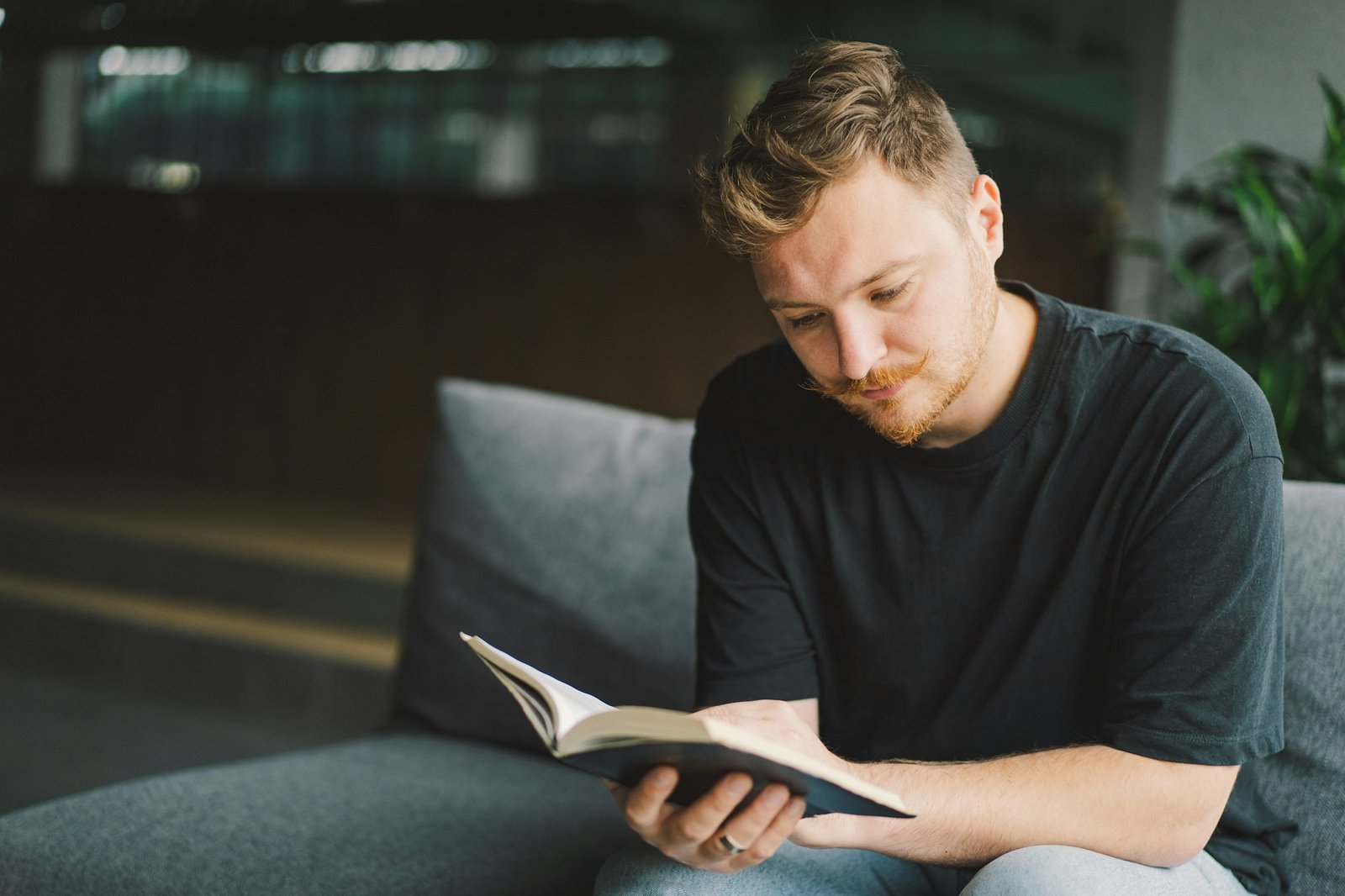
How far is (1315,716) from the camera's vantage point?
1.31 meters

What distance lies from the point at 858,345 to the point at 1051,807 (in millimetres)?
428

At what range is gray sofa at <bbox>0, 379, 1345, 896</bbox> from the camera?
134 cm

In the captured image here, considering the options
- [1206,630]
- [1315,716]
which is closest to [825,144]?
[1206,630]

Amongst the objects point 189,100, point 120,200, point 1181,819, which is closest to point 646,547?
point 1181,819

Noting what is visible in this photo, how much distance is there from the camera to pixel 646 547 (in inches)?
69.7

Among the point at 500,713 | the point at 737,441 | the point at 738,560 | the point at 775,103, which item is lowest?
the point at 500,713

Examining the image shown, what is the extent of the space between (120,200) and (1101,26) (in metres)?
4.42

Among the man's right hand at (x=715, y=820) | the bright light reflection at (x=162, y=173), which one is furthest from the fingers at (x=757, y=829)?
the bright light reflection at (x=162, y=173)

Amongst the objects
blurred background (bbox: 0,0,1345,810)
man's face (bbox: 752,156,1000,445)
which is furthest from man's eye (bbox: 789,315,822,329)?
blurred background (bbox: 0,0,1345,810)

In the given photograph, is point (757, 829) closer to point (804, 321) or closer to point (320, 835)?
point (804, 321)

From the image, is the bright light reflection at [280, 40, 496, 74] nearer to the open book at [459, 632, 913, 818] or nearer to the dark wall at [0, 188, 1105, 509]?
the dark wall at [0, 188, 1105, 509]

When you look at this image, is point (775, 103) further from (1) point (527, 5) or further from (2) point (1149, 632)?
(1) point (527, 5)

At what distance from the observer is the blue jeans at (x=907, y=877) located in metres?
1.00

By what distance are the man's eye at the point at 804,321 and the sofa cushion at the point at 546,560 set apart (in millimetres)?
602
